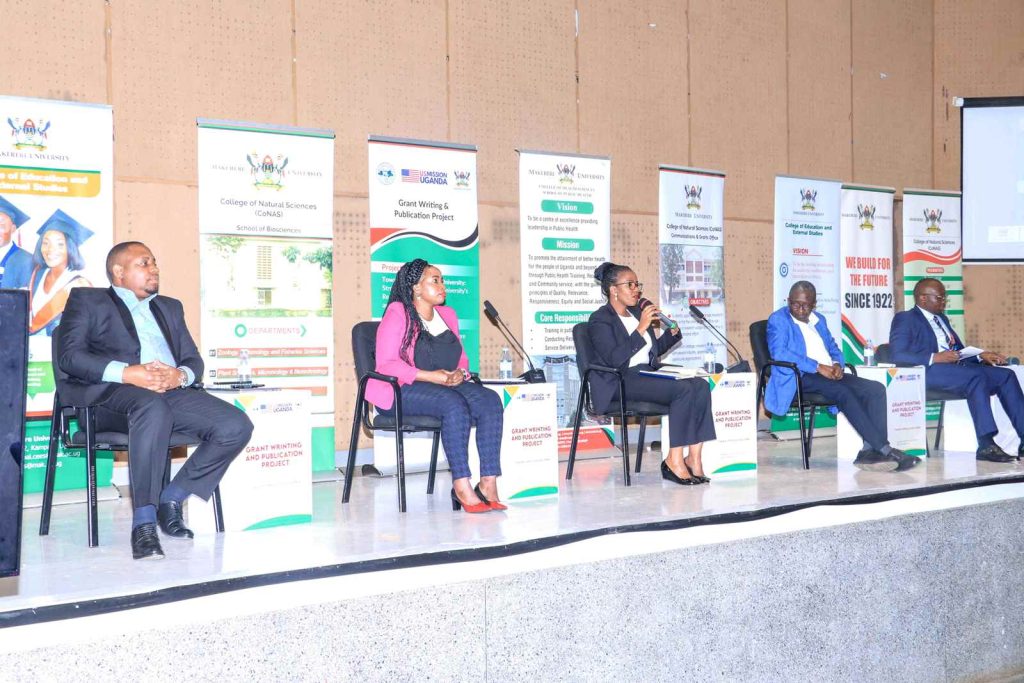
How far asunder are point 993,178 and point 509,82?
401 cm

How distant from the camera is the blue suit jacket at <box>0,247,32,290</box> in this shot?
14.5 feet

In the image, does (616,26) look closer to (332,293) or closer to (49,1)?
(332,293)

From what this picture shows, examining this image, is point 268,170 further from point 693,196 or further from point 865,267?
point 865,267

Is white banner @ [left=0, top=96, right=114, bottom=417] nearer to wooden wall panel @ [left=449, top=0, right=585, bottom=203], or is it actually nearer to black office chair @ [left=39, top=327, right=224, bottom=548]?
black office chair @ [left=39, top=327, right=224, bottom=548]

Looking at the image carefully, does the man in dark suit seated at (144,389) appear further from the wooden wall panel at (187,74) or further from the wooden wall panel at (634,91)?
the wooden wall panel at (634,91)

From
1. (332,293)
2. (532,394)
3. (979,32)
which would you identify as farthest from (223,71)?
(979,32)

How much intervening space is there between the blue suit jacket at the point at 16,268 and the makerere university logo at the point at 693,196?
407cm

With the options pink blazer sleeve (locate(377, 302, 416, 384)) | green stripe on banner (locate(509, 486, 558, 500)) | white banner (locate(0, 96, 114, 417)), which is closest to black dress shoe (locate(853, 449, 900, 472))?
green stripe on banner (locate(509, 486, 558, 500))

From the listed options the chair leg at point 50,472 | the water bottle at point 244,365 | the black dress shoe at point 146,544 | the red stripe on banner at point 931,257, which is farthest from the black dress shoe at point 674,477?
the red stripe on banner at point 931,257

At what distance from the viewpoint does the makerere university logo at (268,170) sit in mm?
5023

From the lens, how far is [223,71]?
504cm

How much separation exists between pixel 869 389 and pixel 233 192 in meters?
3.46

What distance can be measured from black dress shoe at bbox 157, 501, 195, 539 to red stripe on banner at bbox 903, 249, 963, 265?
6.10 m

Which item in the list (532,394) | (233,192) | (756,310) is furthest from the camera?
(756,310)
